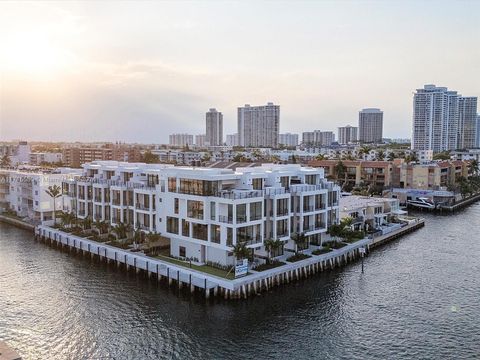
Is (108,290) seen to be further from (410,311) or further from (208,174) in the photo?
(410,311)

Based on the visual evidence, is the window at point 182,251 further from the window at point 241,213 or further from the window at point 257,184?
the window at point 257,184

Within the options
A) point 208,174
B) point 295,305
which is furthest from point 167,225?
point 295,305

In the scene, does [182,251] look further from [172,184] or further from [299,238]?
[299,238]

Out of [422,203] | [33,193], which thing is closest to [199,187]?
[33,193]

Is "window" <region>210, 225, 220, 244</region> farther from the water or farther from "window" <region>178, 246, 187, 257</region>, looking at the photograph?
the water

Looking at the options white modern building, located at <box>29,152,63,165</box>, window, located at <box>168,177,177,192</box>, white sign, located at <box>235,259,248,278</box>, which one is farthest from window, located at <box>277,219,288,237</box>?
white modern building, located at <box>29,152,63,165</box>
